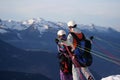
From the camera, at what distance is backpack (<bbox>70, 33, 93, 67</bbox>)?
13445 mm

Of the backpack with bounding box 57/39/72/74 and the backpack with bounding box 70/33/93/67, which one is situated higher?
the backpack with bounding box 70/33/93/67

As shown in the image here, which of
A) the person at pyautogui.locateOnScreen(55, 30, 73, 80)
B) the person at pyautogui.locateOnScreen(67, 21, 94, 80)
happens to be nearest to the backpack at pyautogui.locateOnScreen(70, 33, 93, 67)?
the person at pyautogui.locateOnScreen(67, 21, 94, 80)

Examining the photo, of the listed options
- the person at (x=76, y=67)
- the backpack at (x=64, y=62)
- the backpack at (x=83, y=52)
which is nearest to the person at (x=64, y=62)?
the backpack at (x=64, y=62)

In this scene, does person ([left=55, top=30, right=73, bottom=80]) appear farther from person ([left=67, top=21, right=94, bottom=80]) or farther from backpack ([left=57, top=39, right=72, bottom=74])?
person ([left=67, top=21, right=94, bottom=80])

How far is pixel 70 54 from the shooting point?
13977 millimetres

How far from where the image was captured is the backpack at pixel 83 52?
1345cm

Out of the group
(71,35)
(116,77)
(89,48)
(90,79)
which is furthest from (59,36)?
(116,77)

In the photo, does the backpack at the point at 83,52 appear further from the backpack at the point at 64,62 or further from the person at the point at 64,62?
the backpack at the point at 64,62

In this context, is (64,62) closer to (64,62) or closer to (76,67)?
(64,62)

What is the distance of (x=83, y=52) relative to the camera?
1350cm

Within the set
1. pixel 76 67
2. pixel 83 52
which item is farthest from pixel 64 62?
pixel 83 52

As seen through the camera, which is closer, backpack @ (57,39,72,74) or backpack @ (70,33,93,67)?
backpack @ (70,33,93,67)

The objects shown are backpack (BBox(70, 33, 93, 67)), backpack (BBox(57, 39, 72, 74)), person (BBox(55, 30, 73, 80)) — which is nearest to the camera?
backpack (BBox(70, 33, 93, 67))

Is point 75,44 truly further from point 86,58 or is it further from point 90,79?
point 90,79
